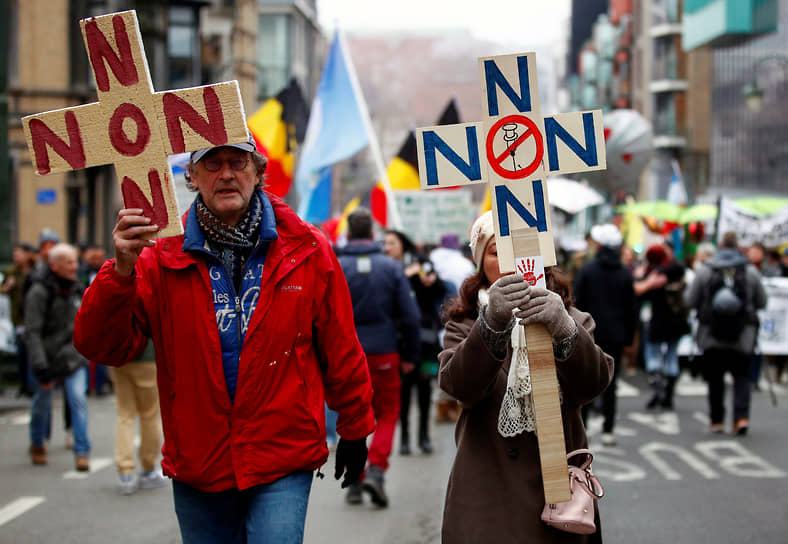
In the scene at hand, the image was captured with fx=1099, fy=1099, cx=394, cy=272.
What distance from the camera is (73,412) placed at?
29.9 feet

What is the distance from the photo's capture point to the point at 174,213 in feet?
11.6

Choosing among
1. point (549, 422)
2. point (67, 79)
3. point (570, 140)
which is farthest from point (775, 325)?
point (67, 79)

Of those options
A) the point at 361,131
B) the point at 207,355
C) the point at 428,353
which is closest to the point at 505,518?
the point at 207,355

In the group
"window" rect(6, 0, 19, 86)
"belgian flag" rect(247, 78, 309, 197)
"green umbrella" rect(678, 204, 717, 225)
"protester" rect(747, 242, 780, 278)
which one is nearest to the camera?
"belgian flag" rect(247, 78, 309, 197)

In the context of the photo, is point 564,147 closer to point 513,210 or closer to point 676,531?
point 513,210

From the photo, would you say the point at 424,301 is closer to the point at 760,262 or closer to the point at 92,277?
the point at 92,277

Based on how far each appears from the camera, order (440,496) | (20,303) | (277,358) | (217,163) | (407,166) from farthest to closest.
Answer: (407,166)
(20,303)
(440,496)
(217,163)
(277,358)

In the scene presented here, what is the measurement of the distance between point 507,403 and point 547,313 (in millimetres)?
404

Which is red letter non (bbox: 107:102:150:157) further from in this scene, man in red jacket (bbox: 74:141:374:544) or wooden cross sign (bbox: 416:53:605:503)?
wooden cross sign (bbox: 416:53:605:503)

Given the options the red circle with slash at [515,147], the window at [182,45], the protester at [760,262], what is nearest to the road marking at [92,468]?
the red circle with slash at [515,147]

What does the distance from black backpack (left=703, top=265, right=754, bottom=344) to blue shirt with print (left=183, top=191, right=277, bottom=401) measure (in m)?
7.95

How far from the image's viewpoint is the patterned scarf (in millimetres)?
Answer: 3746

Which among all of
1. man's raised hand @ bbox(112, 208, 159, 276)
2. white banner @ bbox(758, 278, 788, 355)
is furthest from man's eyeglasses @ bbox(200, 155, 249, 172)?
white banner @ bbox(758, 278, 788, 355)

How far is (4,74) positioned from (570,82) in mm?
86199
